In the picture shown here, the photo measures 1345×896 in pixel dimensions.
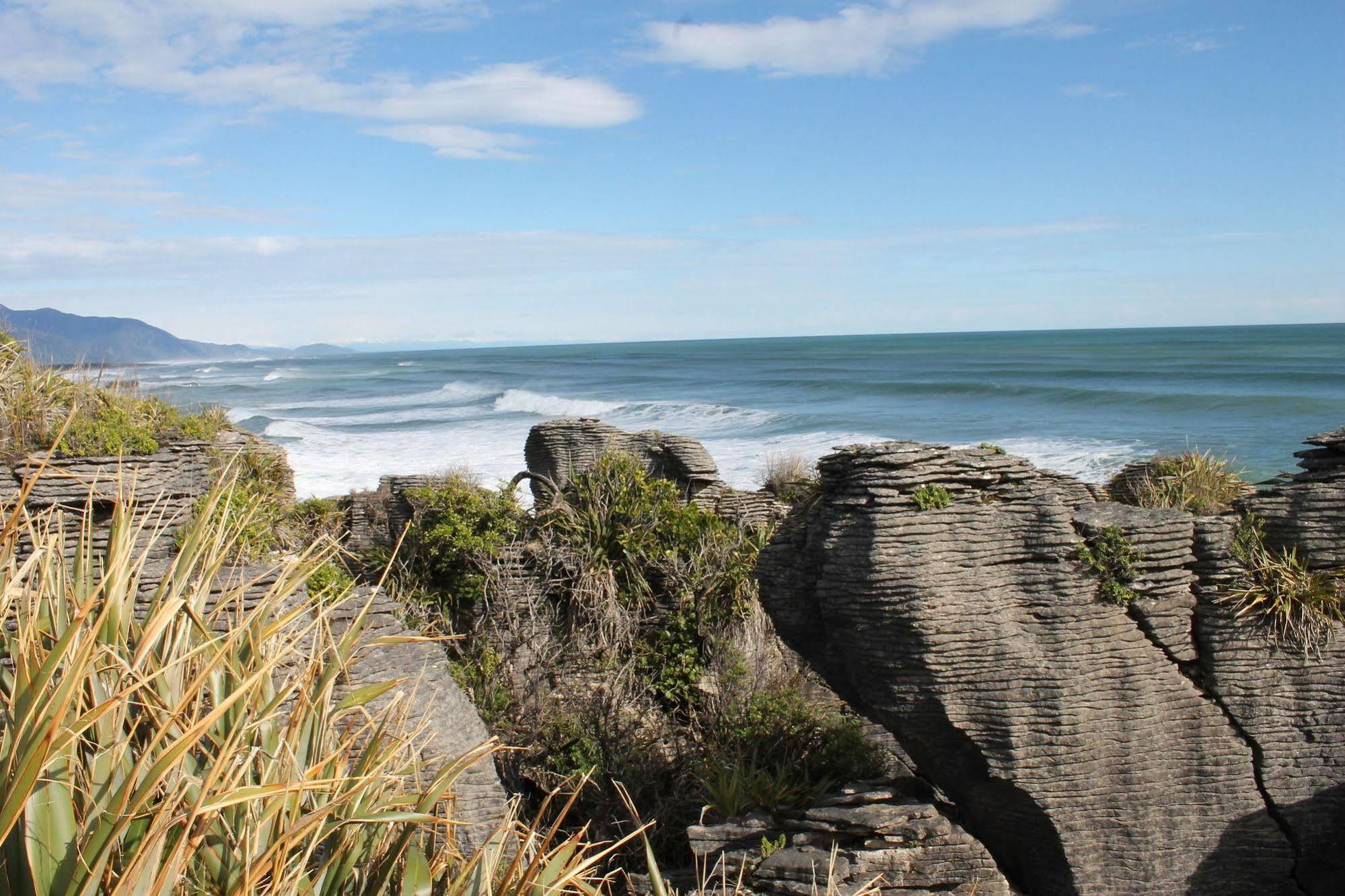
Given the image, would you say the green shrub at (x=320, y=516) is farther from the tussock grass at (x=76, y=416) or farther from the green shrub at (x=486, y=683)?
the tussock grass at (x=76, y=416)

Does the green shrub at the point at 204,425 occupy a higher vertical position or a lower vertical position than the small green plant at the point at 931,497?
higher

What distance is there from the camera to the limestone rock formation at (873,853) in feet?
22.0

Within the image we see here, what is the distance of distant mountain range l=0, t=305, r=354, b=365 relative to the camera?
11828mm

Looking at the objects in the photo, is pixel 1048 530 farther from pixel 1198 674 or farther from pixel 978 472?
pixel 1198 674

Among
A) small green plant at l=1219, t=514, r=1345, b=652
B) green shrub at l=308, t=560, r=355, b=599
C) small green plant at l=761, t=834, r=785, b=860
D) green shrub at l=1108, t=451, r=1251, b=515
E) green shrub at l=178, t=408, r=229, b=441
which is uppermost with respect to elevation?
green shrub at l=178, t=408, r=229, b=441

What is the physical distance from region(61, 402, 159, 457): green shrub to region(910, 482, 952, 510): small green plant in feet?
19.2

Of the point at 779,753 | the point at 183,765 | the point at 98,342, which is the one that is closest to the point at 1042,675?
the point at 779,753

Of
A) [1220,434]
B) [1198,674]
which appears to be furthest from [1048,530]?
[1220,434]

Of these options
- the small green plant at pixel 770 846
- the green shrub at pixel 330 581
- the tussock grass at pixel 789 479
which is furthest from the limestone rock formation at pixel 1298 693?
the green shrub at pixel 330 581

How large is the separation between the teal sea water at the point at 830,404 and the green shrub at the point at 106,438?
4232 mm

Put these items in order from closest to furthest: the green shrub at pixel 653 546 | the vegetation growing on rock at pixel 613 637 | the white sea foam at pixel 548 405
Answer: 1. the vegetation growing on rock at pixel 613 637
2. the green shrub at pixel 653 546
3. the white sea foam at pixel 548 405

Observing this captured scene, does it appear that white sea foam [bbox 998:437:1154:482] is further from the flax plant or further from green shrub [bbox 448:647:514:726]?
the flax plant

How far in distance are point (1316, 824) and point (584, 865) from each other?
5.72 m

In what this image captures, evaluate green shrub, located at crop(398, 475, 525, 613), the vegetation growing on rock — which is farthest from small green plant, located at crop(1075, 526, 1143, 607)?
green shrub, located at crop(398, 475, 525, 613)
